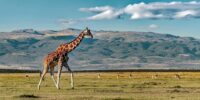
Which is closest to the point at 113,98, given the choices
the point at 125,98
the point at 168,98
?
the point at 125,98

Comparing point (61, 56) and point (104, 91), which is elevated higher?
point (61, 56)

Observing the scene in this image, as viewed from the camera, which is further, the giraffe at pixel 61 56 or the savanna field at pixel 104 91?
the giraffe at pixel 61 56

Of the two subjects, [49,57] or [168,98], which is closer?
[168,98]

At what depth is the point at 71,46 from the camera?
164 feet

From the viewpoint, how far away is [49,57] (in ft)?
167

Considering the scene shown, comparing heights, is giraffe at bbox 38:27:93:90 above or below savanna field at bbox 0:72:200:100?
above

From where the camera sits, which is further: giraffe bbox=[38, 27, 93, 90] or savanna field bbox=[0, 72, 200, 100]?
giraffe bbox=[38, 27, 93, 90]

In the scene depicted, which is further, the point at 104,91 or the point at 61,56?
the point at 61,56

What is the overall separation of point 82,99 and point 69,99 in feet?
2.71

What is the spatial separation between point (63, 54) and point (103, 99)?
559 inches

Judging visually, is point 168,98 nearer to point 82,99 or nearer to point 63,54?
point 82,99

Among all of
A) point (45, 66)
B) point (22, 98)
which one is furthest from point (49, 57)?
point (22, 98)

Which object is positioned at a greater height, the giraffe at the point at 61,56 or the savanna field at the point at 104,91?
the giraffe at the point at 61,56

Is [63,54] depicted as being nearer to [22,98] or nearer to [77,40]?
[77,40]
